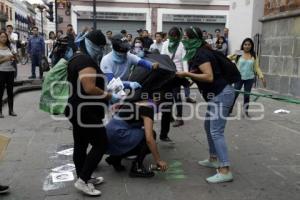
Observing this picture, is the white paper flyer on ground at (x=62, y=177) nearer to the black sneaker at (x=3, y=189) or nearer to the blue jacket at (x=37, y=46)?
the black sneaker at (x=3, y=189)

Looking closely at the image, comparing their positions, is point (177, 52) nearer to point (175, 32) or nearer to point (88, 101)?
point (175, 32)

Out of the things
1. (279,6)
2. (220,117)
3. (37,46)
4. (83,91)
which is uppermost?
(279,6)

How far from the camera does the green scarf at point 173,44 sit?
741 cm

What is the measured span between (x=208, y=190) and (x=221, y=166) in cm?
42

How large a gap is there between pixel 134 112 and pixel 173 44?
3092 millimetres

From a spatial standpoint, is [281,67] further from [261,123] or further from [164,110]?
[164,110]

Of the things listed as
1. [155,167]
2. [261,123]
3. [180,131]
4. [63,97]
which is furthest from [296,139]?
[63,97]

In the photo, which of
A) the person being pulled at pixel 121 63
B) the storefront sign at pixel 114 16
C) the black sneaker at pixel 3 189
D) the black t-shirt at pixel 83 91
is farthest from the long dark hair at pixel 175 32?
the storefront sign at pixel 114 16

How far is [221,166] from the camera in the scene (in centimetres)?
475

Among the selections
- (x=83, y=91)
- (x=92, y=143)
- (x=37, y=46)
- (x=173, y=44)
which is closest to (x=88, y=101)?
(x=83, y=91)

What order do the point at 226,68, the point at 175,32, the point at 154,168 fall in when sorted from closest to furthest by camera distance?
the point at 226,68
the point at 154,168
the point at 175,32

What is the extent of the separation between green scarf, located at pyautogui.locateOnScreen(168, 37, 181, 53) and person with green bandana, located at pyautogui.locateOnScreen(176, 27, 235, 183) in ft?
8.34

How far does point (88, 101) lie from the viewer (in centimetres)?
415

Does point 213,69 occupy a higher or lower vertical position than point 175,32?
lower
